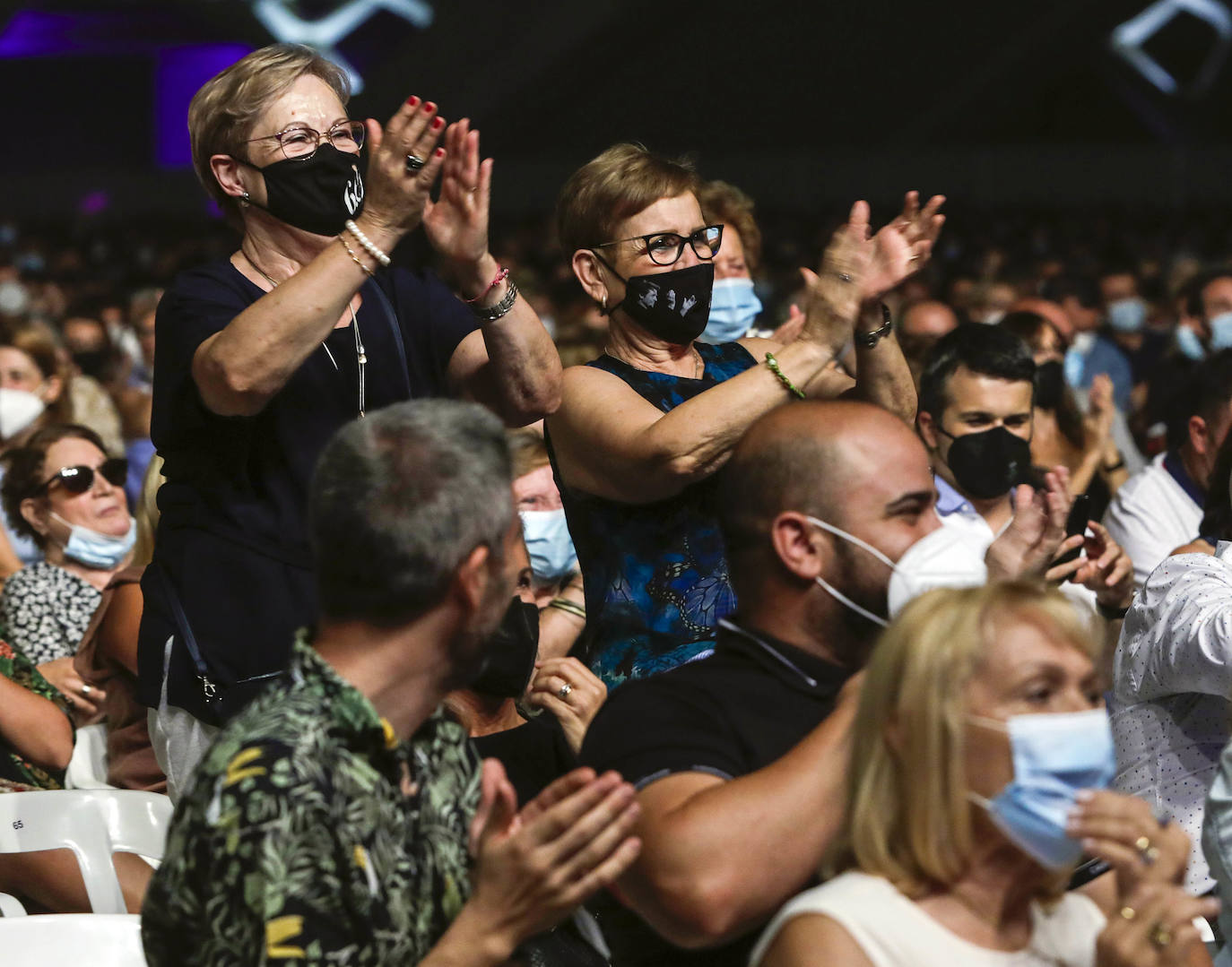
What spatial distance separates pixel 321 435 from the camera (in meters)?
2.70

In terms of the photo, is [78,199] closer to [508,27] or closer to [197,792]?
[508,27]

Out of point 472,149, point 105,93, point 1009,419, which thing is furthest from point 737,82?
point 472,149

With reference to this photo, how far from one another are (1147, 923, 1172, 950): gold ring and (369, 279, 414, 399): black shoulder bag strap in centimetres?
148

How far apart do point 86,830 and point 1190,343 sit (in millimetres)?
5933

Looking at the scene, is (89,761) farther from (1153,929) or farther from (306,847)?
(1153,929)

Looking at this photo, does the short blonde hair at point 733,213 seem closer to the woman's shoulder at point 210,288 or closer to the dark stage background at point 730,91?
the woman's shoulder at point 210,288

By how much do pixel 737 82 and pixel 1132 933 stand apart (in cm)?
2143

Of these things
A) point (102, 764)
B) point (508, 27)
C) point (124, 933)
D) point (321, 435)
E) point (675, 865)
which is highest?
point (321, 435)

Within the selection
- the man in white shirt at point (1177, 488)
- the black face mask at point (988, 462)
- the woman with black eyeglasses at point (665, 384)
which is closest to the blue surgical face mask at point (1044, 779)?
the woman with black eyeglasses at point (665, 384)

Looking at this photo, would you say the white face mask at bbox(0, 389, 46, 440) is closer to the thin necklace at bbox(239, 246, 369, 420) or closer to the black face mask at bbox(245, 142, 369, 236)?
the thin necklace at bbox(239, 246, 369, 420)

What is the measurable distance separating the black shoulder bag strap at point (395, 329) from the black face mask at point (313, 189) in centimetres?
16

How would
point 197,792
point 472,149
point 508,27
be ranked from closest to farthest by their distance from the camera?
point 197,792 → point 472,149 → point 508,27

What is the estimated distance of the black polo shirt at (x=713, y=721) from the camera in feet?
7.13

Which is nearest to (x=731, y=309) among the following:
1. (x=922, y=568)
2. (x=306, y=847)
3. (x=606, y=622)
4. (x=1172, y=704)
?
(x=1172, y=704)
